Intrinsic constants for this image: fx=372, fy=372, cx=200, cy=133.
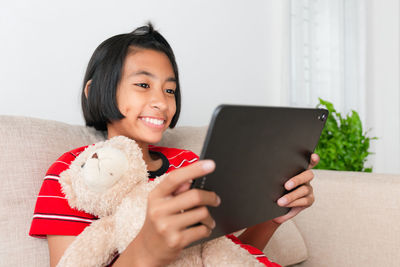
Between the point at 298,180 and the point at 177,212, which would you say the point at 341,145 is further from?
the point at 177,212

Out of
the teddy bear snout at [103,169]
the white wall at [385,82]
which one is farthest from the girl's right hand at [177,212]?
the white wall at [385,82]

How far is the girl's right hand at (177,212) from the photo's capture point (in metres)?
0.51

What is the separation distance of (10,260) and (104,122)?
1.28ft

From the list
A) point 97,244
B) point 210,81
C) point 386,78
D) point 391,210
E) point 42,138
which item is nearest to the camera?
point 97,244

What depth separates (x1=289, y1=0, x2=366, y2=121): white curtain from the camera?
7.95 feet

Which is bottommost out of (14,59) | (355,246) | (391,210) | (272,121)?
(355,246)

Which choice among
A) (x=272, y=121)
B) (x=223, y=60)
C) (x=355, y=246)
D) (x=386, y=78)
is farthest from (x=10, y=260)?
(x=386, y=78)

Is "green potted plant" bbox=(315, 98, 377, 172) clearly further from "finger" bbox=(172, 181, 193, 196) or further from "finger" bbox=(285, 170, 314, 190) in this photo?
"finger" bbox=(172, 181, 193, 196)

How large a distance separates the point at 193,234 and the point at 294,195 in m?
0.31

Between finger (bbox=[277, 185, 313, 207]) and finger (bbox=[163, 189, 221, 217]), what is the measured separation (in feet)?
0.86

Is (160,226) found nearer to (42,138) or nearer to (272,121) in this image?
(272,121)

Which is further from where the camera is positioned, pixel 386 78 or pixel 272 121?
pixel 386 78

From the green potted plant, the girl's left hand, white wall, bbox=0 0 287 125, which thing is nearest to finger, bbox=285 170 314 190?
the girl's left hand

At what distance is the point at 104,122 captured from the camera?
0.98m
